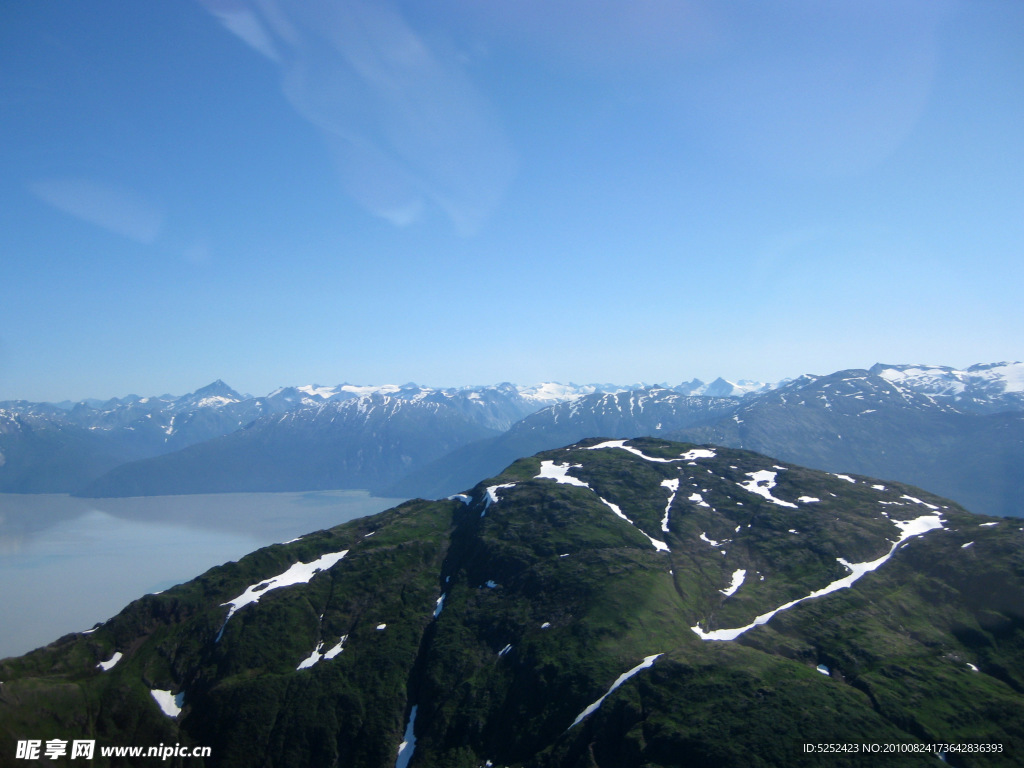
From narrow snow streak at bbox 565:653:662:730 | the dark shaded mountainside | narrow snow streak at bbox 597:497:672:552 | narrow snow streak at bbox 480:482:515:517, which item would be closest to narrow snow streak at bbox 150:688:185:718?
the dark shaded mountainside

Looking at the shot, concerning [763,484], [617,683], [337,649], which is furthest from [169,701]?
[763,484]

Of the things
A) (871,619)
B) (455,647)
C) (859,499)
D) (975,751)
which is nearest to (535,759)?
(455,647)

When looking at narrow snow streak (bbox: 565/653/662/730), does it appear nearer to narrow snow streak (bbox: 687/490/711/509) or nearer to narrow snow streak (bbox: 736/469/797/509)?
narrow snow streak (bbox: 687/490/711/509)

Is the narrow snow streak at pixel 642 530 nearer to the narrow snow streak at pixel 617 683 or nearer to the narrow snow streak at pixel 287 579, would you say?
the narrow snow streak at pixel 617 683

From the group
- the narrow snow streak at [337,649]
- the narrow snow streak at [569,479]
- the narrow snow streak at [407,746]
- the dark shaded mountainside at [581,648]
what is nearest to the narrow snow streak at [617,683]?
the dark shaded mountainside at [581,648]

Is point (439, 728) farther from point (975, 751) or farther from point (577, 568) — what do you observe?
point (975, 751)

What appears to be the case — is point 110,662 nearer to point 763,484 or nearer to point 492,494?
point 492,494

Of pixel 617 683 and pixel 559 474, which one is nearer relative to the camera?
pixel 617 683
